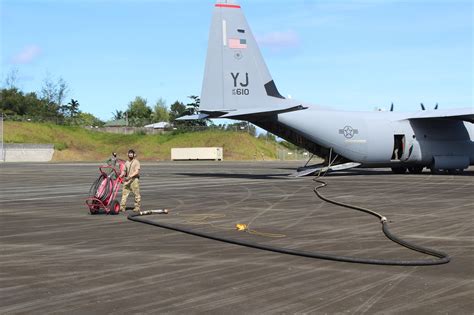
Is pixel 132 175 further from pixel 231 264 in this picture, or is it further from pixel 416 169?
pixel 416 169

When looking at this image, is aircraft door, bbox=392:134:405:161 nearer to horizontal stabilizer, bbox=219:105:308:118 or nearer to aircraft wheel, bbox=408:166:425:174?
aircraft wheel, bbox=408:166:425:174

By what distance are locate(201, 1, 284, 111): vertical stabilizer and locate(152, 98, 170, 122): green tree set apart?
148 m

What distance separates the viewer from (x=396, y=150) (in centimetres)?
3600

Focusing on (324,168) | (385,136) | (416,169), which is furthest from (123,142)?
(385,136)

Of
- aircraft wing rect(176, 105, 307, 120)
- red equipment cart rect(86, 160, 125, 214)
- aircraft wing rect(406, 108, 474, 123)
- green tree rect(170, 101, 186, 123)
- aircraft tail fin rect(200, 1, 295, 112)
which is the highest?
green tree rect(170, 101, 186, 123)

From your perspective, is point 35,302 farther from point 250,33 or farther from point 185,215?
point 250,33

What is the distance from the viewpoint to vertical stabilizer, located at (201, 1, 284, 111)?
101 ft

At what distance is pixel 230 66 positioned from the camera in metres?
30.9

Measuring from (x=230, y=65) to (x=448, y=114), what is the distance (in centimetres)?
1412

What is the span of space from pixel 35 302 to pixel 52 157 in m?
96.7

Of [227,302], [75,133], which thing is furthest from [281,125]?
[75,133]

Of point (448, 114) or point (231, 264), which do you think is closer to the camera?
point (231, 264)

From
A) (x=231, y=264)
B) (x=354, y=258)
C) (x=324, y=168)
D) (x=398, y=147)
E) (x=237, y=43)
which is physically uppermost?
(x=237, y=43)

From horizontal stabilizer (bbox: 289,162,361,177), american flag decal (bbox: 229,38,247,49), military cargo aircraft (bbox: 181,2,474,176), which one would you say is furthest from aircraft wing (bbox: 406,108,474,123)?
american flag decal (bbox: 229,38,247,49)
